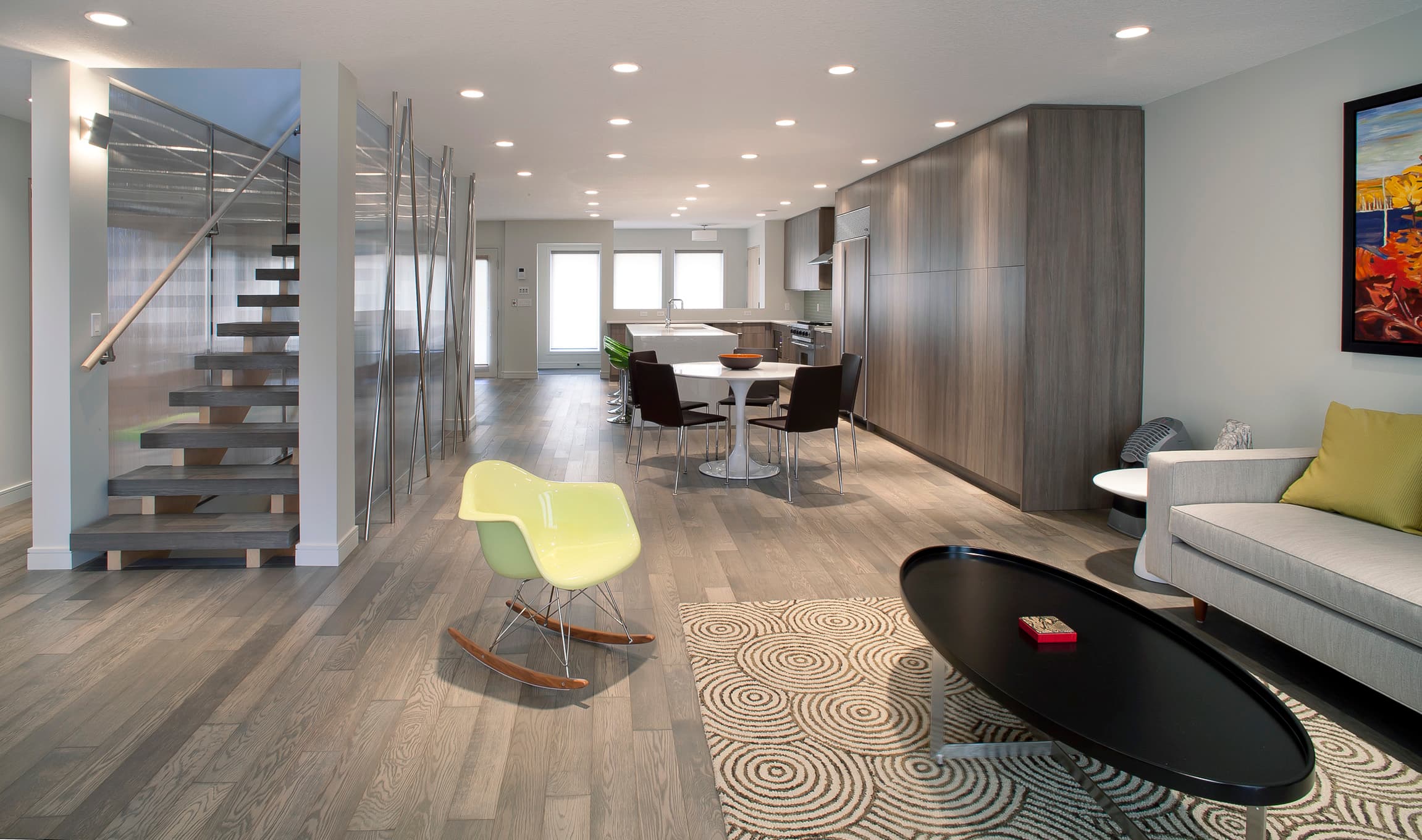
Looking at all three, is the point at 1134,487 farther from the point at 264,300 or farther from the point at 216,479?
the point at 264,300

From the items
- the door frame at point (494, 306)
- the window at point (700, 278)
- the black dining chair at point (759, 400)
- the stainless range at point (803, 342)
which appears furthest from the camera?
the window at point (700, 278)

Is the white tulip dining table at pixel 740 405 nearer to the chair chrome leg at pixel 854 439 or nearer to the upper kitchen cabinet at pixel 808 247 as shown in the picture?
the chair chrome leg at pixel 854 439

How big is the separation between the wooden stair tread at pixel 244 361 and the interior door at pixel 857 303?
4.83 metres

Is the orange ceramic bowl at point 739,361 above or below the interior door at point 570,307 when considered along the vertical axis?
below

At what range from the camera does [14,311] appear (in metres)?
5.70

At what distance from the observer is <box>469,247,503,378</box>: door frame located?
1398 cm

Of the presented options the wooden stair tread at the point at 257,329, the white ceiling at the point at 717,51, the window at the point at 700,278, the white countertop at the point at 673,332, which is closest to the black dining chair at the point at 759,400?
the white countertop at the point at 673,332

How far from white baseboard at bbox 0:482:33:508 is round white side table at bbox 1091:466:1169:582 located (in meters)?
6.10

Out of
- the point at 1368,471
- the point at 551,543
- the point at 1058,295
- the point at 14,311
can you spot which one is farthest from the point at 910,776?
the point at 14,311

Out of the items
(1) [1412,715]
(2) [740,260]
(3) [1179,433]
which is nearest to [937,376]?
(3) [1179,433]

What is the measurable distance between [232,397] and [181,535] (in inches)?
41.9

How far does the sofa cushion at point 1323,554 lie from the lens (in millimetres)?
2631

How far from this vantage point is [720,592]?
13.0 feet

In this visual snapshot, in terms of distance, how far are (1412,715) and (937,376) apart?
430 centimetres
